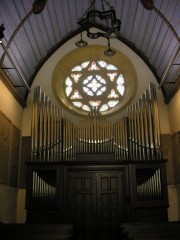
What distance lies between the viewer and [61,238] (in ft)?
19.5

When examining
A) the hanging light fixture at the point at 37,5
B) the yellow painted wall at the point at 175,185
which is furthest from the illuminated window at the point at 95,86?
the hanging light fixture at the point at 37,5

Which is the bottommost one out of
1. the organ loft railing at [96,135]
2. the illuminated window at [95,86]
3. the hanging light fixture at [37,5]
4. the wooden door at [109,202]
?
the wooden door at [109,202]

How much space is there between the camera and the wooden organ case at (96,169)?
8703mm

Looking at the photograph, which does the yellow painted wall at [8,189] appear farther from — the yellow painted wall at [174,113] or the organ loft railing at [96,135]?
the yellow painted wall at [174,113]

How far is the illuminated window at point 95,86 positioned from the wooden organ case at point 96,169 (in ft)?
4.84

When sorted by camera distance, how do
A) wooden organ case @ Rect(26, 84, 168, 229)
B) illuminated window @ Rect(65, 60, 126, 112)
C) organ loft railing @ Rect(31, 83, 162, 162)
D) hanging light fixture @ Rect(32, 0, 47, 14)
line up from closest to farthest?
hanging light fixture @ Rect(32, 0, 47, 14)
wooden organ case @ Rect(26, 84, 168, 229)
organ loft railing @ Rect(31, 83, 162, 162)
illuminated window @ Rect(65, 60, 126, 112)

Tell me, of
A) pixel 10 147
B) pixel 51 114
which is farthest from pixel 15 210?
pixel 51 114

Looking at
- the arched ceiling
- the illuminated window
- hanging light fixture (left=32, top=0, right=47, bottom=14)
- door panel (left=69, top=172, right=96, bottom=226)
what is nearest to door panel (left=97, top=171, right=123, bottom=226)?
door panel (left=69, top=172, right=96, bottom=226)

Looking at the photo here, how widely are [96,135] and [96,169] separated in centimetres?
104

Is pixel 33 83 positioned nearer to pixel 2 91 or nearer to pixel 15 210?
pixel 2 91

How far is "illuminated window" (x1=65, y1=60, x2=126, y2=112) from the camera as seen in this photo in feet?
36.5

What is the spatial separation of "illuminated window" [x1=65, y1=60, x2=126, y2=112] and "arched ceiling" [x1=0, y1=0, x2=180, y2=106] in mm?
1170

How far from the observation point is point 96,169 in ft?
30.2

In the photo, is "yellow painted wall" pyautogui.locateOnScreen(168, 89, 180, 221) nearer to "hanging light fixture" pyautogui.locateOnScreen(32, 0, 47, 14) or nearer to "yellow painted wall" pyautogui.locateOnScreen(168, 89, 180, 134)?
"yellow painted wall" pyautogui.locateOnScreen(168, 89, 180, 134)
